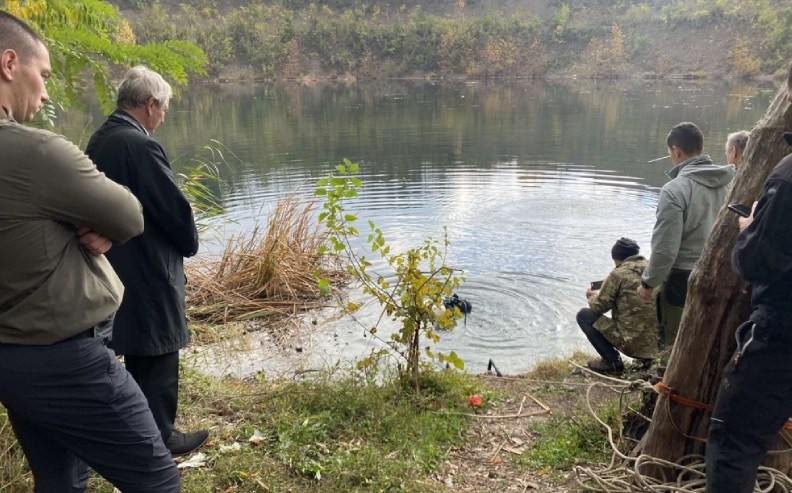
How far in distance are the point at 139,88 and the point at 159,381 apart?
1418 mm

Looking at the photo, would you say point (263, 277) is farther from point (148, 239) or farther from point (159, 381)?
point (148, 239)

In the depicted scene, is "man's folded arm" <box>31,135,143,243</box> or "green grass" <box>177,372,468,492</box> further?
"green grass" <box>177,372,468,492</box>

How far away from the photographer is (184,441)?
2979mm

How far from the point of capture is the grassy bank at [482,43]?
186 ft

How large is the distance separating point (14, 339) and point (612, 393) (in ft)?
12.4

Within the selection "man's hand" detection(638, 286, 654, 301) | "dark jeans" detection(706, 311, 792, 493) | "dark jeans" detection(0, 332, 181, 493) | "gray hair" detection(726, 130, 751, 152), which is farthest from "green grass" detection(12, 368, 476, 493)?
"gray hair" detection(726, 130, 751, 152)

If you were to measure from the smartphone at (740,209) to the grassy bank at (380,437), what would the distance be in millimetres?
1467

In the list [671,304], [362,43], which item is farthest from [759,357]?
[362,43]

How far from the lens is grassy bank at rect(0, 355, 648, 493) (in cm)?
278

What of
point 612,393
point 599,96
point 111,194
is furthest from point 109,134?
point 599,96

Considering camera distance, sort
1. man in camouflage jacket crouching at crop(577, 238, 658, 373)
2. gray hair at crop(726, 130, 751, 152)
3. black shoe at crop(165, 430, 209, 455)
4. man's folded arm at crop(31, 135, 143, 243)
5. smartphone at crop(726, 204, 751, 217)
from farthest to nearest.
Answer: man in camouflage jacket crouching at crop(577, 238, 658, 373)
gray hair at crop(726, 130, 751, 152)
black shoe at crop(165, 430, 209, 455)
smartphone at crop(726, 204, 751, 217)
man's folded arm at crop(31, 135, 143, 243)

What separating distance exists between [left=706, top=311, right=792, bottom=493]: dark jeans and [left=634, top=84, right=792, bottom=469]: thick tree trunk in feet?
0.91

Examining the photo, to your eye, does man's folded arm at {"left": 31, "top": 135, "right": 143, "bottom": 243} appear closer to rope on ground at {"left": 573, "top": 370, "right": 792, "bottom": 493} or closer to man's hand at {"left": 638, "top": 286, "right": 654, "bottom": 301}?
rope on ground at {"left": 573, "top": 370, "right": 792, "bottom": 493}

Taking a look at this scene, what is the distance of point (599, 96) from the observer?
36500 mm
